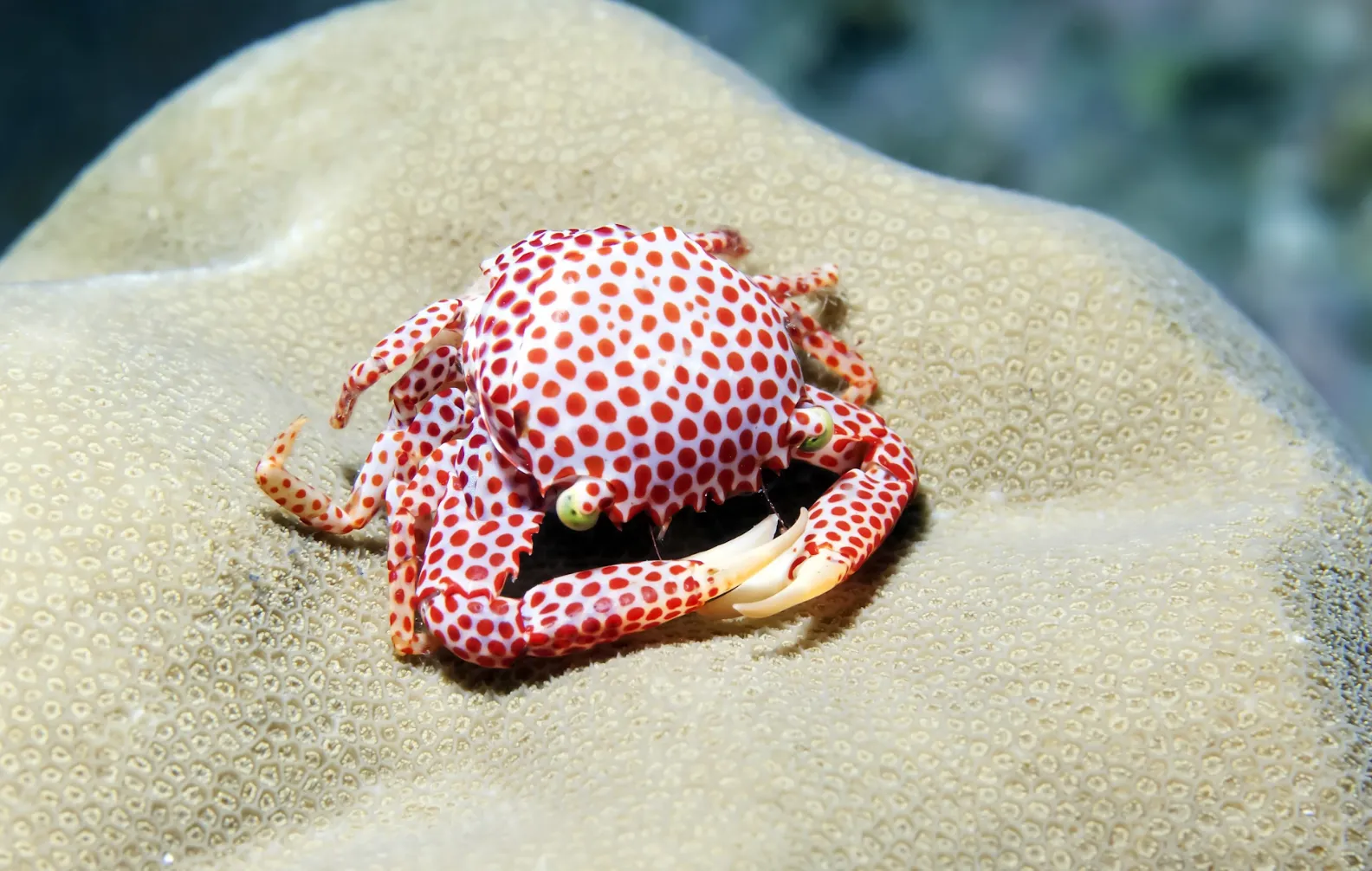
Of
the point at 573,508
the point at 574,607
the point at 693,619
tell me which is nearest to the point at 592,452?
the point at 573,508

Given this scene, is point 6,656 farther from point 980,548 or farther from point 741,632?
point 980,548

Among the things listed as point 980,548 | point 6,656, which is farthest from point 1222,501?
point 6,656

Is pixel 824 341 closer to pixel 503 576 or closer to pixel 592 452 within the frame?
pixel 592 452

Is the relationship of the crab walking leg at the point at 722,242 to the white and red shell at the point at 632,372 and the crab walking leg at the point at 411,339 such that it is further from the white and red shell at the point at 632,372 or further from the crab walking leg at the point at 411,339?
the crab walking leg at the point at 411,339

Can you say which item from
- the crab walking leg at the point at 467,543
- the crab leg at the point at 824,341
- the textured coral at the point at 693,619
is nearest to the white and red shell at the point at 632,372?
the crab walking leg at the point at 467,543

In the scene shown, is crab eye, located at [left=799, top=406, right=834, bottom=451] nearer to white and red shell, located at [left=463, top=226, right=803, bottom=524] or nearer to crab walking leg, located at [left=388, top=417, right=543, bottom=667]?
white and red shell, located at [left=463, top=226, right=803, bottom=524]
